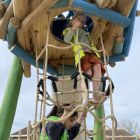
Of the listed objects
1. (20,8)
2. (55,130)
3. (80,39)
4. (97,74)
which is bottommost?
(55,130)

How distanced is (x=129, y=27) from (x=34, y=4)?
1.55 m

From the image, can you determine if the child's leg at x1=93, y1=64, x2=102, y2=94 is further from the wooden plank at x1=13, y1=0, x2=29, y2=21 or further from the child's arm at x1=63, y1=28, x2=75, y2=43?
the wooden plank at x1=13, y1=0, x2=29, y2=21

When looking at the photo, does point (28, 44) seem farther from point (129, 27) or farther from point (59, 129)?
point (59, 129)

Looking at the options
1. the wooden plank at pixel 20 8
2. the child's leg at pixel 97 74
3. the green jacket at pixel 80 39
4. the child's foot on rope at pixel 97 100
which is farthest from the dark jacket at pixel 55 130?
the wooden plank at pixel 20 8

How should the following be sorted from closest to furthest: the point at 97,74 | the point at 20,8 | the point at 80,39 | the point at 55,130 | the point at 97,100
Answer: the point at 55,130 < the point at 97,100 < the point at 97,74 < the point at 80,39 < the point at 20,8

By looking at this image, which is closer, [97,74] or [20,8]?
[97,74]

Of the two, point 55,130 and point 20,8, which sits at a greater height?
point 20,8

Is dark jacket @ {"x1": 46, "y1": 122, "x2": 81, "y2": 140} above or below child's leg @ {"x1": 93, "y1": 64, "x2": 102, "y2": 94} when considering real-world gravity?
below

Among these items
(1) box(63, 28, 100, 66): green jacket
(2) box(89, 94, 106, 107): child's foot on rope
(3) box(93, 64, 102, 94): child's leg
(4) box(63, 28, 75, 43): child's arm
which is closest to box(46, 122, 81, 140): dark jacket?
(2) box(89, 94, 106, 107): child's foot on rope

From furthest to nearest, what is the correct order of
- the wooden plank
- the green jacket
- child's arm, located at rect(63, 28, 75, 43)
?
the wooden plank < child's arm, located at rect(63, 28, 75, 43) < the green jacket

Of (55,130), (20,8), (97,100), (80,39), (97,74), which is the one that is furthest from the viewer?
(20,8)

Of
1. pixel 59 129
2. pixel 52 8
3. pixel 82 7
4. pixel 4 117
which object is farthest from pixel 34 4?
pixel 4 117

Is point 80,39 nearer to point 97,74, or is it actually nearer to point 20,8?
point 97,74

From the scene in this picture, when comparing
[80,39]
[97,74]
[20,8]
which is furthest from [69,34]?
[20,8]
